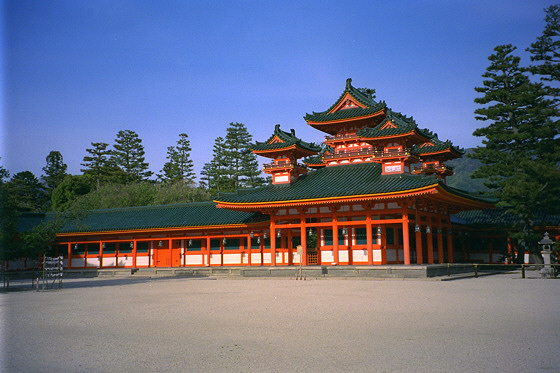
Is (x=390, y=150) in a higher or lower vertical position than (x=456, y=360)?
higher

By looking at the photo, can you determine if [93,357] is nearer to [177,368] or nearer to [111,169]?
[177,368]

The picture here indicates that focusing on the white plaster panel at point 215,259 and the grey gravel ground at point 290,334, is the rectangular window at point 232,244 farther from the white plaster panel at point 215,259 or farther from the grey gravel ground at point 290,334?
the grey gravel ground at point 290,334

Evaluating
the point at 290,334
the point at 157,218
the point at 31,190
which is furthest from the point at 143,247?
the point at 31,190

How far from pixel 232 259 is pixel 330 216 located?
31.4 feet

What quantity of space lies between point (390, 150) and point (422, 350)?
72.3ft

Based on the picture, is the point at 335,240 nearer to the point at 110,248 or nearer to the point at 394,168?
the point at 394,168

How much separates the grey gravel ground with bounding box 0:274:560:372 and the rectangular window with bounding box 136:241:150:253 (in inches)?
844

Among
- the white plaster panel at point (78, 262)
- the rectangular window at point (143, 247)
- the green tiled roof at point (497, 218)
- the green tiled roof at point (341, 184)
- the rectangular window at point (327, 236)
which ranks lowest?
the white plaster panel at point (78, 262)

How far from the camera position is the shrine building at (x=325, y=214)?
1073 inches

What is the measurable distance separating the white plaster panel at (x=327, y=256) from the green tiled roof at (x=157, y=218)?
16.1ft

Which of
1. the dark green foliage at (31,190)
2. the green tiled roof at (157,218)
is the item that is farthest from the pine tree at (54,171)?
the green tiled roof at (157,218)

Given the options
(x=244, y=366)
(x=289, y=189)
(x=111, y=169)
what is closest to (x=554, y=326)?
(x=244, y=366)

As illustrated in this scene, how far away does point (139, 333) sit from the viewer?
9625mm

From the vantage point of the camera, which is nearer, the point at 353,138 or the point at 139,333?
the point at 139,333
